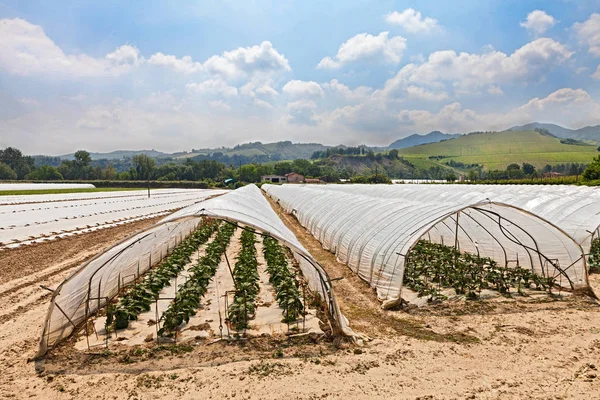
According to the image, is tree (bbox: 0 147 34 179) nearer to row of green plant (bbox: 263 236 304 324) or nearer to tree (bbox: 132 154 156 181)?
tree (bbox: 132 154 156 181)

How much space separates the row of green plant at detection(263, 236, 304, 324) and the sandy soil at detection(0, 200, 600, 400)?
810mm

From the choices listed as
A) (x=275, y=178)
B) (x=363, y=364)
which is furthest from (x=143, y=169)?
(x=363, y=364)

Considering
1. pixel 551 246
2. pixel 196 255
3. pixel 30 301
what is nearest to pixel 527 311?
pixel 551 246

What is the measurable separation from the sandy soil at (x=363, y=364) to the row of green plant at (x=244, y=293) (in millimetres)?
741

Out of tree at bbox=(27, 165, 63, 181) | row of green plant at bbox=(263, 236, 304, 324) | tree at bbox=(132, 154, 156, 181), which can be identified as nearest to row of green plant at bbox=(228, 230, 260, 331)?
row of green plant at bbox=(263, 236, 304, 324)

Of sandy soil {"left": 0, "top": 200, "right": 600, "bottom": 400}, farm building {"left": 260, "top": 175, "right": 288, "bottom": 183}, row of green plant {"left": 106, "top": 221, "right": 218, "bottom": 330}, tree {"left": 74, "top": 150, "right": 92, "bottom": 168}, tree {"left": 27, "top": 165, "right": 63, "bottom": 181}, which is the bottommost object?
sandy soil {"left": 0, "top": 200, "right": 600, "bottom": 400}

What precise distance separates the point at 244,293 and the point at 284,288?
3.78 feet

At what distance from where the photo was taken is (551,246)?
10.1m

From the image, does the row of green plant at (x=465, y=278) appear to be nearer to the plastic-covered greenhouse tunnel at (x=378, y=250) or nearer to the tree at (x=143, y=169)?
the plastic-covered greenhouse tunnel at (x=378, y=250)

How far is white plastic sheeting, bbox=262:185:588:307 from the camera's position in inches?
362

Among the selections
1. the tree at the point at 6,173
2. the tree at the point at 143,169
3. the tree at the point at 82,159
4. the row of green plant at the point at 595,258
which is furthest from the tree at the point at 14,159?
the row of green plant at the point at 595,258

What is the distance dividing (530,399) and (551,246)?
670cm

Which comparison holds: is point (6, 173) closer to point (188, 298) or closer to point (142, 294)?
point (142, 294)

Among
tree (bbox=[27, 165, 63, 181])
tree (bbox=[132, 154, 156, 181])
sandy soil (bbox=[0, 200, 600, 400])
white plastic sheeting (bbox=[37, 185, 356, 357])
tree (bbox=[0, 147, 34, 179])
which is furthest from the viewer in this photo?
tree (bbox=[0, 147, 34, 179])
